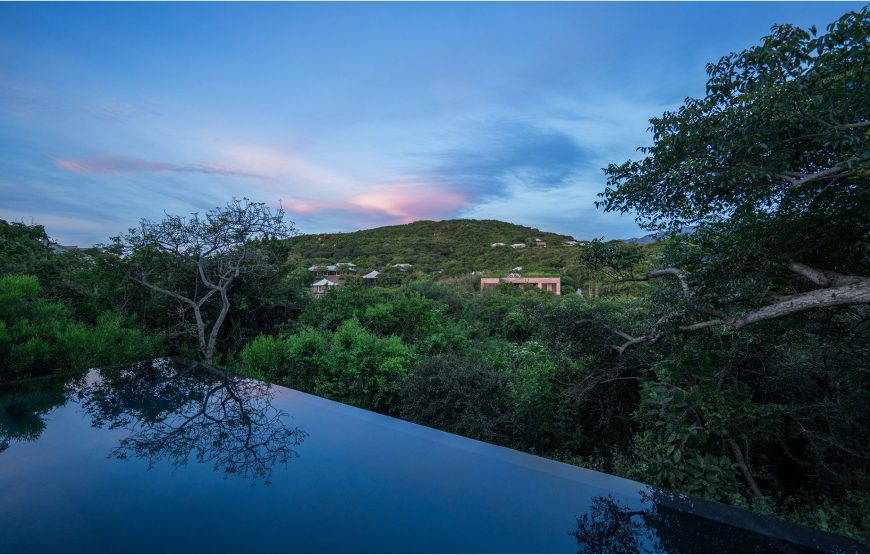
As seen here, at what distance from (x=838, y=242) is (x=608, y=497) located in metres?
3.17

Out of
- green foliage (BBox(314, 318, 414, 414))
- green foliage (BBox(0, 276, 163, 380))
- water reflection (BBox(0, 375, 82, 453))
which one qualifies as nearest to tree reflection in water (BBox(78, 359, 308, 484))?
water reflection (BBox(0, 375, 82, 453))

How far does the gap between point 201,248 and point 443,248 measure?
74.9 ft

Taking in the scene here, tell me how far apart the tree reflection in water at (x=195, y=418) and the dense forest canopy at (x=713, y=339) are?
18.9 inches

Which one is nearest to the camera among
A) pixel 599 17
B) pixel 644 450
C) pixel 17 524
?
pixel 17 524

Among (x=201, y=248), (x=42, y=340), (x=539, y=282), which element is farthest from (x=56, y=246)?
(x=539, y=282)

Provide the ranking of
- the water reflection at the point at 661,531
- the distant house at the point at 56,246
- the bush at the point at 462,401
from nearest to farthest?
the water reflection at the point at 661,531 → the bush at the point at 462,401 → the distant house at the point at 56,246

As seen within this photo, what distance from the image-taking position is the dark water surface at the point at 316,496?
1139mm

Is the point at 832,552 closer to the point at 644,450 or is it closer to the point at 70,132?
the point at 644,450

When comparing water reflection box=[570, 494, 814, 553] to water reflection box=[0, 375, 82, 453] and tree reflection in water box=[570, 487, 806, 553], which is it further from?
water reflection box=[0, 375, 82, 453]

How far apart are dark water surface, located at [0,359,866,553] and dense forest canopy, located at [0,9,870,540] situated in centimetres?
85

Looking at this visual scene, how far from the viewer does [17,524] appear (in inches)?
48.4

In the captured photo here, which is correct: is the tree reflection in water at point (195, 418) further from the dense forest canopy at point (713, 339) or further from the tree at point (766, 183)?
the tree at point (766, 183)

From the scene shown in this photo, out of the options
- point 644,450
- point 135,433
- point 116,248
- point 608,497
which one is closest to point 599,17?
A: point 644,450

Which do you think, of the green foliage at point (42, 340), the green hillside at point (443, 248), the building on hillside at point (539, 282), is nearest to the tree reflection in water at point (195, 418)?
the green foliage at point (42, 340)
